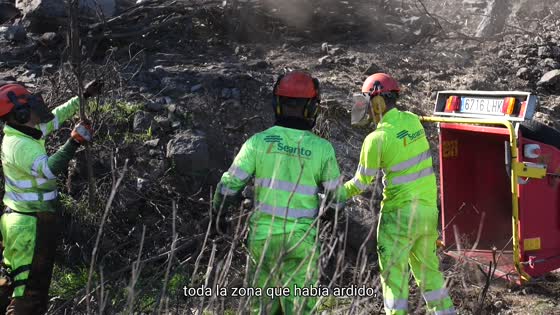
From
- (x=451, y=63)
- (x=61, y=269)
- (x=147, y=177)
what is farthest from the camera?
(x=451, y=63)

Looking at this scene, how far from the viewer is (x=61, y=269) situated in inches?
252

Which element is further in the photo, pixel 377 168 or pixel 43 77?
pixel 43 77

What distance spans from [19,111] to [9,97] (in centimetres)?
13

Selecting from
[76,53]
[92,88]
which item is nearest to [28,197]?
[92,88]

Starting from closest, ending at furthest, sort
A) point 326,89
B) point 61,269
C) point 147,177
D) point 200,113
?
point 61,269 → point 147,177 → point 200,113 → point 326,89

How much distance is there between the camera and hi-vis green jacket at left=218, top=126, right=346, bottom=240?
14.6 ft

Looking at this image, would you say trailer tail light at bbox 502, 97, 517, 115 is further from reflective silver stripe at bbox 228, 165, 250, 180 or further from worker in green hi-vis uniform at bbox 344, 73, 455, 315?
reflective silver stripe at bbox 228, 165, 250, 180

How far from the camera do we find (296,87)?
4551 mm

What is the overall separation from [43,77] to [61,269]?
8.70 feet

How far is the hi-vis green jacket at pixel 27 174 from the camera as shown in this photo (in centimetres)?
489

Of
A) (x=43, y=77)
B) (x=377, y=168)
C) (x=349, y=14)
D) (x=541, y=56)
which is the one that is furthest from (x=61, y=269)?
(x=541, y=56)

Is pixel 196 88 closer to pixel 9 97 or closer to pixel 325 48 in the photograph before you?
pixel 325 48

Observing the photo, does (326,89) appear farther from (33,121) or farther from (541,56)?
(33,121)

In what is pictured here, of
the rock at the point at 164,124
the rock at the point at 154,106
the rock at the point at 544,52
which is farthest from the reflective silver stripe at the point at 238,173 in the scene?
the rock at the point at 544,52
